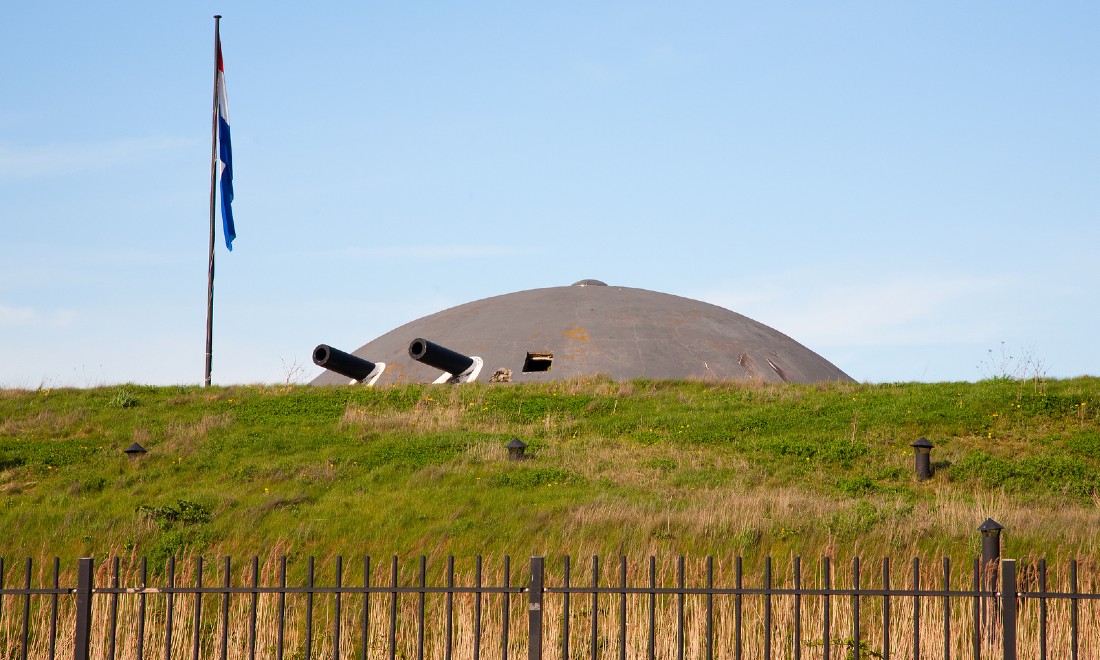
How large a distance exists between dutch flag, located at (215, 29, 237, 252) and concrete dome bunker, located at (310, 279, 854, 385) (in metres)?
4.65

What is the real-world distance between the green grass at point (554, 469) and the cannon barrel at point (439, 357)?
166cm

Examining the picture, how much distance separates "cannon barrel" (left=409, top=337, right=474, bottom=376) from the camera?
1024 inches

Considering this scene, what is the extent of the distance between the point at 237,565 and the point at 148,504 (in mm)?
3227

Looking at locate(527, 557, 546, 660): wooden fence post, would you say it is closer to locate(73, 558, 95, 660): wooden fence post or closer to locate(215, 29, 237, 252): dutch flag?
locate(73, 558, 95, 660): wooden fence post

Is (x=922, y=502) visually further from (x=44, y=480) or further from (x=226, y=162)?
(x=226, y=162)

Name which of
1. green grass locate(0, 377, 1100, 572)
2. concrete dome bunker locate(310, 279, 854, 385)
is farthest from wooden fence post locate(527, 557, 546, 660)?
concrete dome bunker locate(310, 279, 854, 385)

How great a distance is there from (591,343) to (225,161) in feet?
35.1

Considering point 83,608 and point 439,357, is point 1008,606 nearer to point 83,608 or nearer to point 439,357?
point 83,608

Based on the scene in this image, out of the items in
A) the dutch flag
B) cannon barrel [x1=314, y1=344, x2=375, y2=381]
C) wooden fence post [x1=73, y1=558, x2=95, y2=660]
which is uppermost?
the dutch flag

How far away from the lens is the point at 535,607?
7.00 m

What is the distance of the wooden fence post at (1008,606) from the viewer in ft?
22.6

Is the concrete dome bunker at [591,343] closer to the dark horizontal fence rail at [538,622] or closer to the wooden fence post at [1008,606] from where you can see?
the dark horizontal fence rail at [538,622]

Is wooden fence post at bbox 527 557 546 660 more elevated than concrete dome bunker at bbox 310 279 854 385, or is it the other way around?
concrete dome bunker at bbox 310 279 854 385

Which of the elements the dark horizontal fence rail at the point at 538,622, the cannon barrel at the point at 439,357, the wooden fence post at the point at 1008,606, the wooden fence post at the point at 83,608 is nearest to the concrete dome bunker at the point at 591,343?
the cannon barrel at the point at 439,357
